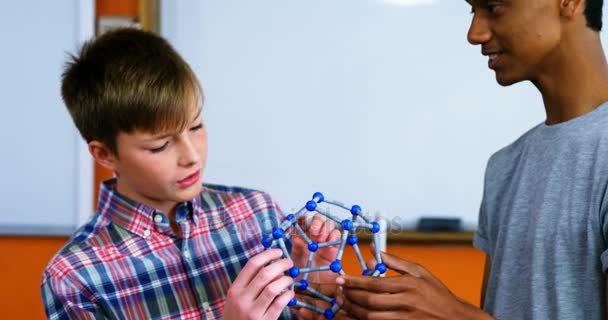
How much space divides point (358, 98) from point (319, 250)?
90cm

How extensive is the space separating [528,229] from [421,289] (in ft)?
0.69

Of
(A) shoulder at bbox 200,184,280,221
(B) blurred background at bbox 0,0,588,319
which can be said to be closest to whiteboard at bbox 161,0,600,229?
(B) blurred background at bbox 0,0,588,319

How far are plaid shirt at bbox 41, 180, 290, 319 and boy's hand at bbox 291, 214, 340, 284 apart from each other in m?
0.17

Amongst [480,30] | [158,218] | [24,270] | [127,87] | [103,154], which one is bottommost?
[24,270]

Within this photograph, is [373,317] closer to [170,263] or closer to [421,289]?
[421,289]

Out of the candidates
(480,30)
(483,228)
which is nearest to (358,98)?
(483,228)

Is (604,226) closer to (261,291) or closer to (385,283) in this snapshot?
(385,283)

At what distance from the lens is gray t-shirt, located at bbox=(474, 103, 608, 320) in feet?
2.69

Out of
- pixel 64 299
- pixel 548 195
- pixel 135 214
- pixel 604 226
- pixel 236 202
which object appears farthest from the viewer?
pixel 236 202

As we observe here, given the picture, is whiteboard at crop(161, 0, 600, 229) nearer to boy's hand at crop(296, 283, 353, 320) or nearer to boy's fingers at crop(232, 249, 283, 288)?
boy's hand at crop(296, 283, 353, 320)

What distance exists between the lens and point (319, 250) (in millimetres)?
1010

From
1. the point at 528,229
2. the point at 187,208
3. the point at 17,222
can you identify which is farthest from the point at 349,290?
the point at 17,222

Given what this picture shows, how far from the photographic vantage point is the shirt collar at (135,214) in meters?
1.09

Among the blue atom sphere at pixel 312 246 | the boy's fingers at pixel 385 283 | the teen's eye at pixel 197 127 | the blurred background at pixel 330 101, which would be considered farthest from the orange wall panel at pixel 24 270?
the boy's fingers at pixel 385 283
